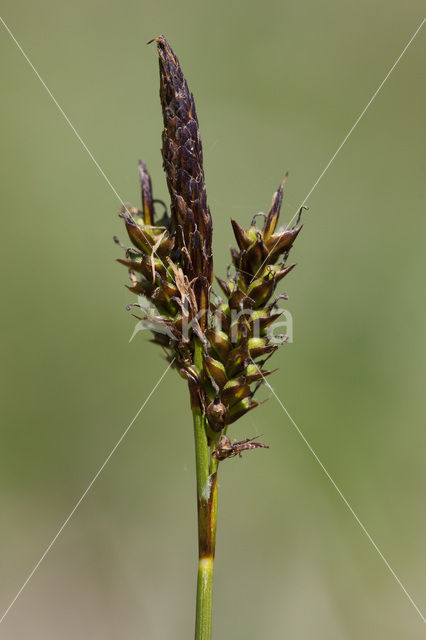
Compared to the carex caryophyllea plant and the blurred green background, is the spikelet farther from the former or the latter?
the blurred green background

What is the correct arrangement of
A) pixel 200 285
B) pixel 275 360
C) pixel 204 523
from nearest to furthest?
pixel 204 523, pixel 200 285, pixel 275 360

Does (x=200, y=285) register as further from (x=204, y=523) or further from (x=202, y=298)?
(x=204, y=523)

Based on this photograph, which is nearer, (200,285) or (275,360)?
(200,285)

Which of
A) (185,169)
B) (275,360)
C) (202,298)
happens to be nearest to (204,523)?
(202,298)

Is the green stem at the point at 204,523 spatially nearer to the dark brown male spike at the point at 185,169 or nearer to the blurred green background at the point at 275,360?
the dark brown male spike at the point at 185,169

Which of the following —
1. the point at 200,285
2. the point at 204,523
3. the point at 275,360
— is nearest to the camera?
the point at 204,523

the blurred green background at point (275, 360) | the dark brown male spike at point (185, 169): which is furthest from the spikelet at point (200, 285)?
the blurred green background at point (275, 360)

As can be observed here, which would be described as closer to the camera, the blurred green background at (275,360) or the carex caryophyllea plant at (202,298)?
the carex caryophyllea plant at (202,298)

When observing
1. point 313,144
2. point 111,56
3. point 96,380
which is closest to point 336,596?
point 96,380
